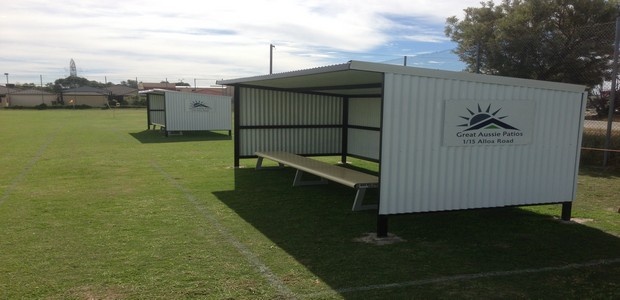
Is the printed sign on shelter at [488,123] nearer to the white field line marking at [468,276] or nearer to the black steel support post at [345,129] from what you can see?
the white field line marking at [468,276]

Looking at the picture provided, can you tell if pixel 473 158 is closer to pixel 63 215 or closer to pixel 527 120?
pixel 527 120

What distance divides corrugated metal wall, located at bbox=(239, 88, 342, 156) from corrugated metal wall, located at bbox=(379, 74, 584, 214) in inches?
261

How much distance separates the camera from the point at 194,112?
21.9 m

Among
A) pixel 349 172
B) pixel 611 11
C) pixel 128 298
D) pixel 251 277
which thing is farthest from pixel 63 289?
pixel 611 11

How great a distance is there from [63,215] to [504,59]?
11723 millimetres

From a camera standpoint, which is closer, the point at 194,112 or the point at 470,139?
the point at 470,139

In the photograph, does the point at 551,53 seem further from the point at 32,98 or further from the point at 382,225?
the point at 32,98

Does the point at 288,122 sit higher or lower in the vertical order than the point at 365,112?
lower

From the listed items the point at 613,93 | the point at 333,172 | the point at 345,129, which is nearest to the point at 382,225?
the point at 333,172

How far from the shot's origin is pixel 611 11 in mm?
16672

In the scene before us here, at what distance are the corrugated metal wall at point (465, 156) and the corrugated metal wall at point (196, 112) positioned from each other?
55.7 feet

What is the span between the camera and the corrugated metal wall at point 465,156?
564cm

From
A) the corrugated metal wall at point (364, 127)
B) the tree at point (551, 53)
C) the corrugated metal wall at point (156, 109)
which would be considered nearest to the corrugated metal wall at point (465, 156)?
the corrugated metal wall at point (364, 127)

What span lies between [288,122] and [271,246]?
7.05 m
